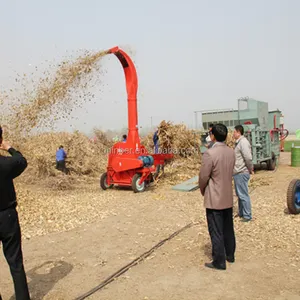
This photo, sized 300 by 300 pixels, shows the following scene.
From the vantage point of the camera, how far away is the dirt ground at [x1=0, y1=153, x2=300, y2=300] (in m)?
3.46

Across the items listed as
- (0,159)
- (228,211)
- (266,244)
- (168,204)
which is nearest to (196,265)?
(228,211)

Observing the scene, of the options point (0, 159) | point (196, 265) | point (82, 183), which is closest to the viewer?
point (0, 159)

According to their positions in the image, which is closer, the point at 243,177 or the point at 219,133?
the point at 219,133

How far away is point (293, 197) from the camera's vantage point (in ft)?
18.9

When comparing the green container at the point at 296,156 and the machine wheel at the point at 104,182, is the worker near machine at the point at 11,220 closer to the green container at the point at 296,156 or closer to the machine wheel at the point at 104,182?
the machine wheel at the point at 104,182

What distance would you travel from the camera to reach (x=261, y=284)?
11.5 ft

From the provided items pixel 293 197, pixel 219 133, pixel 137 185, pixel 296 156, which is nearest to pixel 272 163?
pixel 296 156

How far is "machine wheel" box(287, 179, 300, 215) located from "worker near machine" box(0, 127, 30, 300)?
442cm

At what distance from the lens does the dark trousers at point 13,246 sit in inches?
116

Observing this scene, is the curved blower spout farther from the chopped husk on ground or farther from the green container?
the green container

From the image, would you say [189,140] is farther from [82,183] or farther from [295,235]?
[295,235]

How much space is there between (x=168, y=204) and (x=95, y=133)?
12.1m

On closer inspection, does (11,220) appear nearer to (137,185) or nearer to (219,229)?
(219,229)

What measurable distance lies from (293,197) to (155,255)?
9.20 feet
